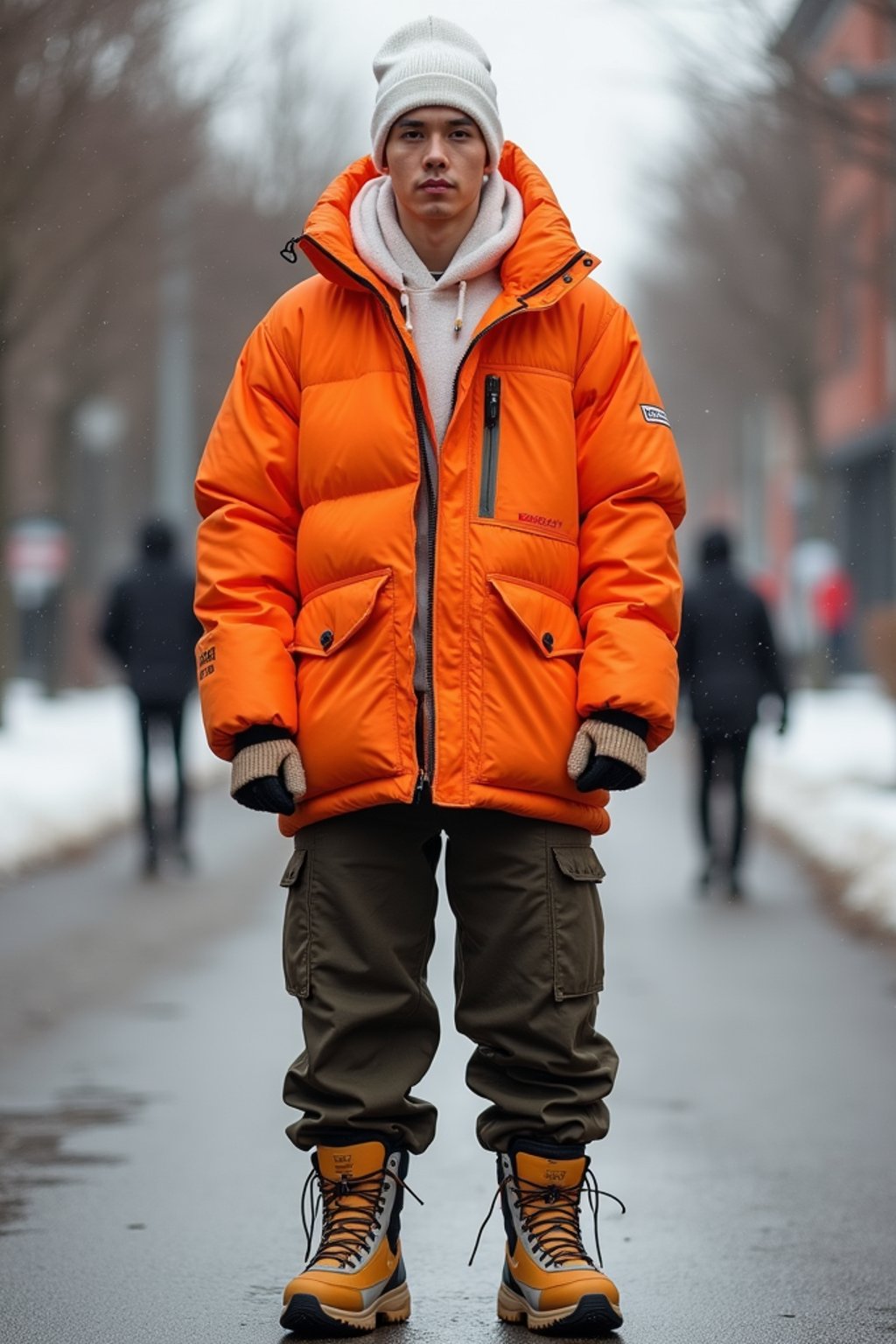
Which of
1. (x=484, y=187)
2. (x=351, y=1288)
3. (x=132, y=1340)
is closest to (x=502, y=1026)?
(x=351, y=1288)

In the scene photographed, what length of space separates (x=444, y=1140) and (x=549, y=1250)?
1.81 m

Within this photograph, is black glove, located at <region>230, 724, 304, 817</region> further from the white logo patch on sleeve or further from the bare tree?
the bare tree

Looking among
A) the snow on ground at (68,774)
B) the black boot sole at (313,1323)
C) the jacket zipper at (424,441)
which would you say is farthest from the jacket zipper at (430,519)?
the snow on ground at (68,774)

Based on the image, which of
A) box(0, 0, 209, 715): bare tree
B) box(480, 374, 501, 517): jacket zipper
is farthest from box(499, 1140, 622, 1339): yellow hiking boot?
box(0, 0, 209, 715): bare tree

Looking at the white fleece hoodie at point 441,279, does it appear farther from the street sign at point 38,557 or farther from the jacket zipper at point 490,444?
the street sign at point 38,557

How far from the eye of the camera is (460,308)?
156 inches

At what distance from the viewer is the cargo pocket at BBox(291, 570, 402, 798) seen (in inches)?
151

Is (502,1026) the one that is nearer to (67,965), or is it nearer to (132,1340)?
(132,1340)

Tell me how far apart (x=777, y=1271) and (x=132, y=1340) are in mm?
1238

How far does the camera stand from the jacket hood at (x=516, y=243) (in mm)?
3908

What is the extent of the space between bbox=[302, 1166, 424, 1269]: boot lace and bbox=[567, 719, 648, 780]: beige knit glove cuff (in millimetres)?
764

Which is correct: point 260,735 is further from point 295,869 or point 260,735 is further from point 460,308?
point 460,308

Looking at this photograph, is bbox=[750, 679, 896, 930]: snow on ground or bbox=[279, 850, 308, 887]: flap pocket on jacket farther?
bbox=[750, 679, 896, 930]: snow on ground

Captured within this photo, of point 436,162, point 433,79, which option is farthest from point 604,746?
point 433,79
